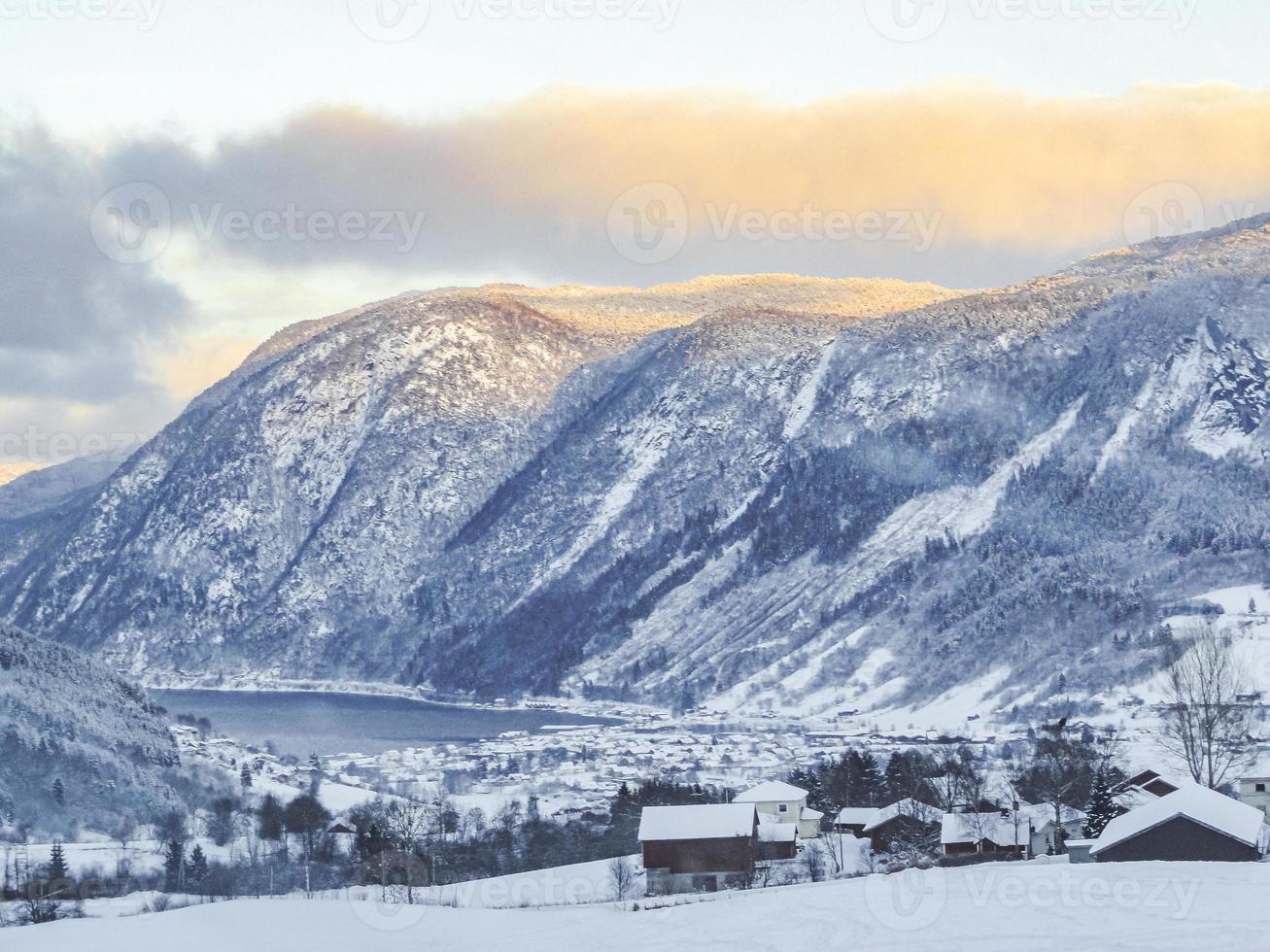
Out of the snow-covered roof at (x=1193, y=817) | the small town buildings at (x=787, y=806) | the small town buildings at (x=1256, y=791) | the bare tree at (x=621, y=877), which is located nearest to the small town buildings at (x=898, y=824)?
the small town buildings at (x=787, y=806)

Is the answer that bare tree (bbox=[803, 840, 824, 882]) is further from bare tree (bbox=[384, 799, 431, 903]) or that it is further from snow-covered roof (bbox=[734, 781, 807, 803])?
bare tree (bbox=[384, 799, 431, 903])

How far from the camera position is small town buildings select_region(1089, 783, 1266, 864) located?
215 feet

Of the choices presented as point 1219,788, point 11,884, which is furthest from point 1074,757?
point 11,884

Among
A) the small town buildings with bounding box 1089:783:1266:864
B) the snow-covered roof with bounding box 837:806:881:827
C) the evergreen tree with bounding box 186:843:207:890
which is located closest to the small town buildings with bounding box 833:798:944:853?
the snow-covered roof with bounding box 837:806:881:827

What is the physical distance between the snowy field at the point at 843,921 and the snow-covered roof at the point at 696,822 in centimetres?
2676

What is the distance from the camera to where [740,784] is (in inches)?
5300

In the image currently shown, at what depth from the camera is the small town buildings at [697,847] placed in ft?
274

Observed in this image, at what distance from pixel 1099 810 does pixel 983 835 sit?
6.27 meters

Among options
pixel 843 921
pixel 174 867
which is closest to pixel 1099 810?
pixel 843 921

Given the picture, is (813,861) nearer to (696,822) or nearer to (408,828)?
(696,822)

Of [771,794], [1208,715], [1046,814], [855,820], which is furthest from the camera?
[855,820]

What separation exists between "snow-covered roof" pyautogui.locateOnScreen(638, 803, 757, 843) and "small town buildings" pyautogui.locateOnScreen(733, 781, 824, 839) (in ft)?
33.2

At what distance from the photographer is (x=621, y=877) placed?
81.9m

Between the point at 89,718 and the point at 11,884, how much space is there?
43.3 meters
